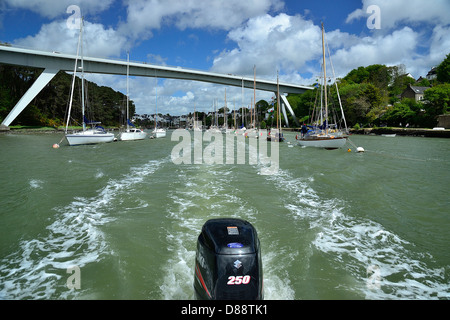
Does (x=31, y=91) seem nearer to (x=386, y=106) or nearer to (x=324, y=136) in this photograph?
(x=324, y=136)

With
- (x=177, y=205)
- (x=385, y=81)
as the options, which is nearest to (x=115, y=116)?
(x=385, y=81)

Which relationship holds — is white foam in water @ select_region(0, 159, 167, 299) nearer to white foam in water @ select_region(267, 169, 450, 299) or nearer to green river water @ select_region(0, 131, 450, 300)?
green river water @ select_region(0, 131, 450, 300)

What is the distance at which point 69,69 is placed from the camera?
156ft

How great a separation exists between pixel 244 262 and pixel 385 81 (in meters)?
106

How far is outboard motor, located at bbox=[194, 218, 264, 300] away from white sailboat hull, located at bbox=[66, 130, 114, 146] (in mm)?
28711

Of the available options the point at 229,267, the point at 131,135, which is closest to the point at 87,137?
the point at 131,135

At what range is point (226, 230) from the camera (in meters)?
3.51

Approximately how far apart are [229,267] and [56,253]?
3.97m

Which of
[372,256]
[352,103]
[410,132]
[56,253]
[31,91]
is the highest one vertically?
[352,103]

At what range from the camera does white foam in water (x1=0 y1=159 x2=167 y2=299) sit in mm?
3941

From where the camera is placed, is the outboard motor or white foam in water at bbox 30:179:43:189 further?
white foam in water at bbox 30:179:43:189

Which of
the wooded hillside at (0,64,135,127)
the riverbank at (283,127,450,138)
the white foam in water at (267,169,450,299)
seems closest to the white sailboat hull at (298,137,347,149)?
the white foam in water at (267,169,450,299)
